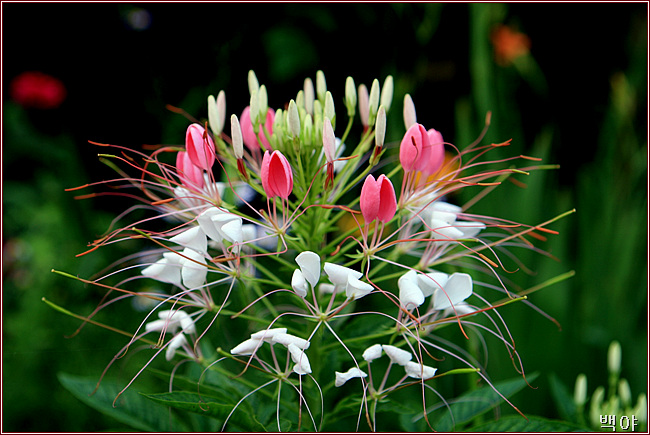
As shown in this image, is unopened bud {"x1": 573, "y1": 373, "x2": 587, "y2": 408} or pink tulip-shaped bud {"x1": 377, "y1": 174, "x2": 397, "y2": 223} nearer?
pink tulip-shaped bud {"x1": 377, "y1": 174, "x2": 397, "y2": 223}

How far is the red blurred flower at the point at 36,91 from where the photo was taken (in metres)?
2.61

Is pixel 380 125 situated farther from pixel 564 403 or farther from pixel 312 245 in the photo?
pixel 564 403

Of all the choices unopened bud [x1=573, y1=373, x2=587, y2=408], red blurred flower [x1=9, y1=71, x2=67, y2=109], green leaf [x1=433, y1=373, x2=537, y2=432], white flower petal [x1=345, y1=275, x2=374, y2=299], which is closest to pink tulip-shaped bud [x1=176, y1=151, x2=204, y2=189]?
white flower petal [x1=345, y1=275, x2=374, y2=299]

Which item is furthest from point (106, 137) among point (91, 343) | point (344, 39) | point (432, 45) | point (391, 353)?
point (391, 353)

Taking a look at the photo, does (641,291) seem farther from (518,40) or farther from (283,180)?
(283,180)

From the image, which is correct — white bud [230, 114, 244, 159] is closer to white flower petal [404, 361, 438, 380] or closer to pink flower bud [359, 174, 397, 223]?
pink flower bud [359, 174, 397, 223]

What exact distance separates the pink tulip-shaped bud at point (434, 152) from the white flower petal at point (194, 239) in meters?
0.41

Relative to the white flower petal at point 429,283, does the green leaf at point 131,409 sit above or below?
below

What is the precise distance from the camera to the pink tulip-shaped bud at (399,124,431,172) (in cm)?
84

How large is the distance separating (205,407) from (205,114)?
6.70ft

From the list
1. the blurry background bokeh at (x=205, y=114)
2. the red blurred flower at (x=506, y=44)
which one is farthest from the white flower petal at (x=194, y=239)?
the red blurred flower at (x=506, y=44)

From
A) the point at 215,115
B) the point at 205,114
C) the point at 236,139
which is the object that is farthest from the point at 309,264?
the point at 205,114

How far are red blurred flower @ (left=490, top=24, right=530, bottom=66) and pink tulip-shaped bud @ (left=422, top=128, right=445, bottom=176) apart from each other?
211cm

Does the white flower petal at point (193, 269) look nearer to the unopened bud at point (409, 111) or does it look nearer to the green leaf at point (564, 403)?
the unopened bud at point (409, 111)
